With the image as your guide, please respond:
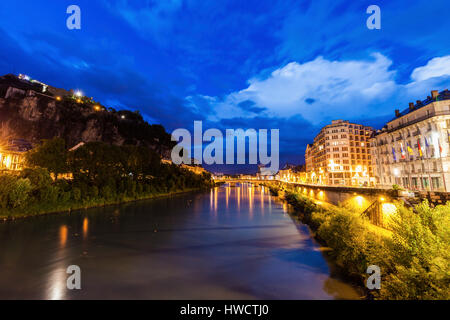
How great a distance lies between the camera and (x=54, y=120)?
9325 centimetres

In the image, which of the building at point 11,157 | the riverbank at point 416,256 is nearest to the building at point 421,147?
the riverbank at point 416,256

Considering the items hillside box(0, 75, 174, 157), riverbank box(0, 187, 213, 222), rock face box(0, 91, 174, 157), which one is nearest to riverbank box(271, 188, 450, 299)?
riverbank box(0, 187, 213, 222)

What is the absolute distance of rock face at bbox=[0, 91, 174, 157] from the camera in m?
85.4

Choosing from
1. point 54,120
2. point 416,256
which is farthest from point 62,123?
point 416,256

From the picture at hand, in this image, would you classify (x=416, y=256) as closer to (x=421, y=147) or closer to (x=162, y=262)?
(x=162, y=262)

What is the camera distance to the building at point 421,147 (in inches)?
1590

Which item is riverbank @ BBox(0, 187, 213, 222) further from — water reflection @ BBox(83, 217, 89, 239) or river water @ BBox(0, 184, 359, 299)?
water reflection @ BBox(83, 217, 89, 239)

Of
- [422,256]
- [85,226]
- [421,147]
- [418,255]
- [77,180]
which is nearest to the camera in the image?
[422,256]

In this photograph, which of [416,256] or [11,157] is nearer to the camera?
[416,256]

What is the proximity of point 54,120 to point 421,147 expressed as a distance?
127 m

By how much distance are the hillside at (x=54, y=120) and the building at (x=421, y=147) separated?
4317 inches
